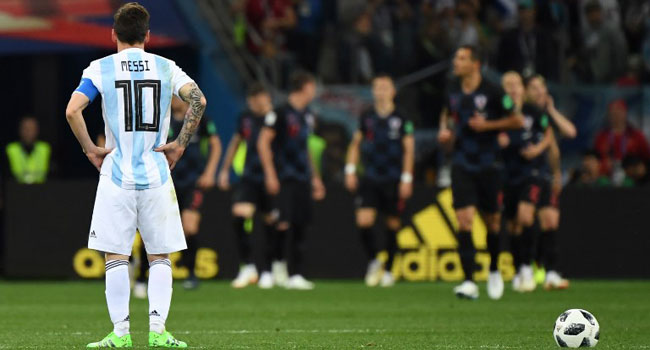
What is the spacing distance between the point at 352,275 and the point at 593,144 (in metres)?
3.68

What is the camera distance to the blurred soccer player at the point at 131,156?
22.8ft

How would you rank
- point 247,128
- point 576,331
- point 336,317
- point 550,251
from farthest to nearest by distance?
1. point 247,128
2. point 550,251
3. point 336,317
4. point 576,331

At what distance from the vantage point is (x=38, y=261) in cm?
1575

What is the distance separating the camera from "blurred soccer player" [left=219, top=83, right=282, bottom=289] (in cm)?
1464

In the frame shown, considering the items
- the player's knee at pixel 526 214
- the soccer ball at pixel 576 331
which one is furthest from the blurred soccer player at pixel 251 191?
the soccer ball at pixel 576 331

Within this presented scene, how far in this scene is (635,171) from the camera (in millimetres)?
16125

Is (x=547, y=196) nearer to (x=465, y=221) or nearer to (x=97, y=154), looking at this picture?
(x=465, y=221)

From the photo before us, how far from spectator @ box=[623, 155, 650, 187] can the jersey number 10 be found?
10.2 metres

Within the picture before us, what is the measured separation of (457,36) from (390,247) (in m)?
3.82

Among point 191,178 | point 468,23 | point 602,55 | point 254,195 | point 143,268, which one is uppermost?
point 468,23

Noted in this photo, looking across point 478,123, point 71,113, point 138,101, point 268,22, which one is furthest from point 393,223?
point 71,113

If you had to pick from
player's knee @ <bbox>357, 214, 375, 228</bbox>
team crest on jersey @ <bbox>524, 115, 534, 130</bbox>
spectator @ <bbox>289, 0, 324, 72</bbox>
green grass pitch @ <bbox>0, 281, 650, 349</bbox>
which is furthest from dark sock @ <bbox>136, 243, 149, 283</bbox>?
spectator @ <bbox>289, 0, 324, 72</bbox>

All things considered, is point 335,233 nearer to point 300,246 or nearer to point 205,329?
point 300,246

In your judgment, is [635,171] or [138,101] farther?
[635,171]
